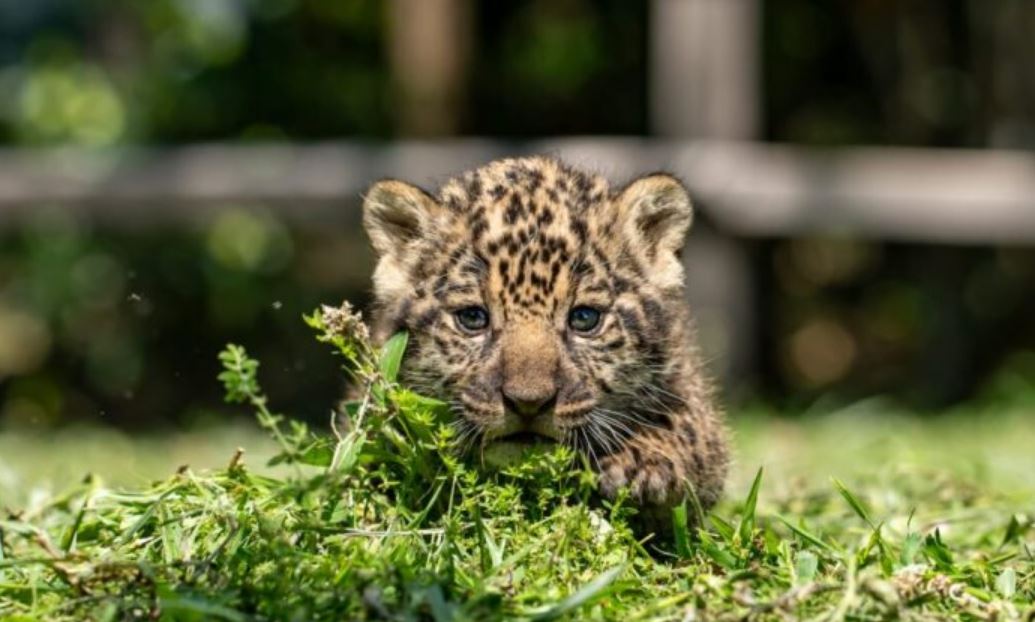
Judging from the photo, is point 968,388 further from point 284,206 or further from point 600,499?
point 600,499

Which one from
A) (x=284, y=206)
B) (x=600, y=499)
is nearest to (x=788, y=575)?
(x=600, y=499)

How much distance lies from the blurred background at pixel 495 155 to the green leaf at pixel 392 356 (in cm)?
682

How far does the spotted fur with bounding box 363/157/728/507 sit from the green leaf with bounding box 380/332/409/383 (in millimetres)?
177

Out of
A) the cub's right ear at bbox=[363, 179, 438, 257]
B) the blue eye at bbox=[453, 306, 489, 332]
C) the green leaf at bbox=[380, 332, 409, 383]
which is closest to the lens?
the green leaf at bbox=[380, 332, 409, 383]

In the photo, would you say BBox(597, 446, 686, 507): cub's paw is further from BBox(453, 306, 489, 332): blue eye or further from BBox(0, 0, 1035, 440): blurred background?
BBox(0, 0, 1035, 440): blurred background

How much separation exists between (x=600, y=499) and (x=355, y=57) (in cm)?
1176

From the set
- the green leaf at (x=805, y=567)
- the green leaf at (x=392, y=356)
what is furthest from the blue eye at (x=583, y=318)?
the green leaf at (x=805, y=567)

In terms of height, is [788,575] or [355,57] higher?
[355,57]

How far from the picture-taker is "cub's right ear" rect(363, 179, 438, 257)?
5.57 meters

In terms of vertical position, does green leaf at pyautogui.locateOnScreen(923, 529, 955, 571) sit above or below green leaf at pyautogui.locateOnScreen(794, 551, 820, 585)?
below

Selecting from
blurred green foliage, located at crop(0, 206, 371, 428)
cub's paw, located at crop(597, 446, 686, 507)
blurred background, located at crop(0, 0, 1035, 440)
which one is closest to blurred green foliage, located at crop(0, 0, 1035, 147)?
blurred background, located at crop(0, 0, 1035, 440)

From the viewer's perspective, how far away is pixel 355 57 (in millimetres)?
16359

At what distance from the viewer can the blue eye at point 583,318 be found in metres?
5.20

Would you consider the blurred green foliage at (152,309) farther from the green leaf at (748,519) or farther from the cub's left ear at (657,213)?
the green leaf at (748,519)
